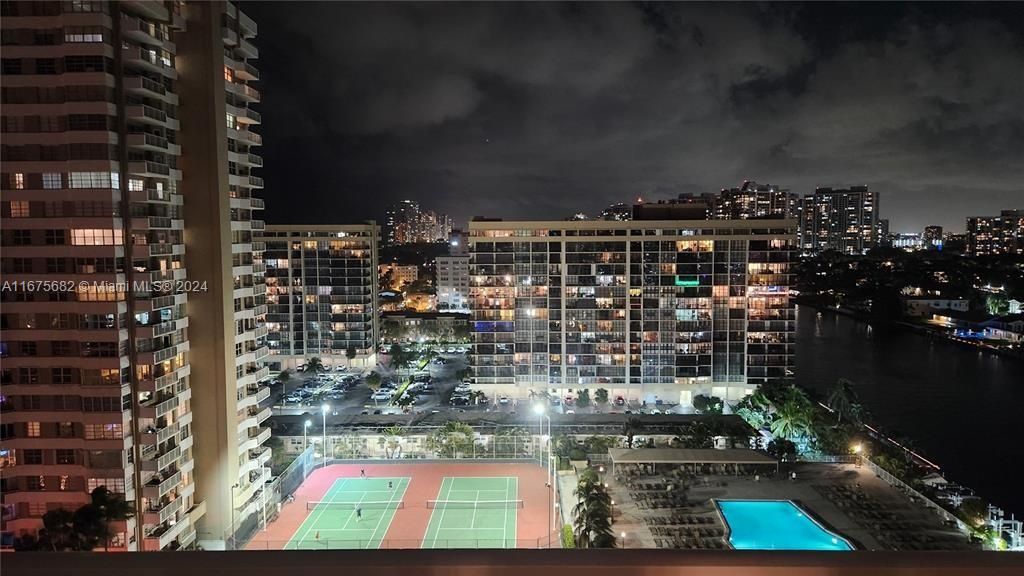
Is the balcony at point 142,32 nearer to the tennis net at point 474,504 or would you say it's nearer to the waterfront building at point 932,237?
the tennis net at point 474,504

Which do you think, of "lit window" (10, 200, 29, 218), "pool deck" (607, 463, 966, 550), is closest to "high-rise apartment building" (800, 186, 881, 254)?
"pool deck" (607, 463, 966, 550)

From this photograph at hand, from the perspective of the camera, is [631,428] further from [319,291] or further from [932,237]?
[932,237]

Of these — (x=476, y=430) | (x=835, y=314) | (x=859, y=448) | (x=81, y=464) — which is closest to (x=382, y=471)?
(x=476, y=430)

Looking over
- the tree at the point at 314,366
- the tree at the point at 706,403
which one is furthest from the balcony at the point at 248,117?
the tree at the point at 314,366

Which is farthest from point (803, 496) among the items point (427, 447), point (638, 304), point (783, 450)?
point (638, 304)

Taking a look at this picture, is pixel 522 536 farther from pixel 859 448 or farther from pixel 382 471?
pixel 859 448

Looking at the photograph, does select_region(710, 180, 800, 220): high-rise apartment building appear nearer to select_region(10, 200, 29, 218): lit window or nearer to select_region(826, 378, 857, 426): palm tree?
select_region(826, 378, 857, 426): palm tree
